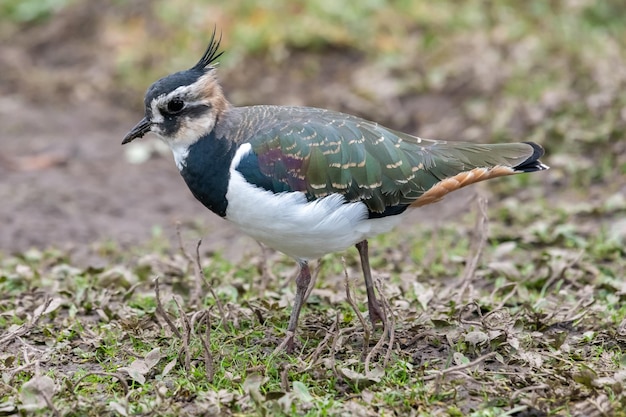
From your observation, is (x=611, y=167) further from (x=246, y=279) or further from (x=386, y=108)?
(x=246, y=279)

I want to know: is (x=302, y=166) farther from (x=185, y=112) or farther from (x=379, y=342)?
(x=379, y=342)

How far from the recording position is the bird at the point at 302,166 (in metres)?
4.96

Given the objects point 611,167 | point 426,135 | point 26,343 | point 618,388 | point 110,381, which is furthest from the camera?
point 426,135

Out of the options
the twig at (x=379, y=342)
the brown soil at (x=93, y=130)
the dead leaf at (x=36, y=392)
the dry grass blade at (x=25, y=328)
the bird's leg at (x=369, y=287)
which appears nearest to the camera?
the dead leaf at (x=36, y=392)

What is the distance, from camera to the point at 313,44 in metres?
10.8

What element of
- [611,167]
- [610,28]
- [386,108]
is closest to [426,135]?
[386,108]

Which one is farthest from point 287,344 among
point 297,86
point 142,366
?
point 297,86

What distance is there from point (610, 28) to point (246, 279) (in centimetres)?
617

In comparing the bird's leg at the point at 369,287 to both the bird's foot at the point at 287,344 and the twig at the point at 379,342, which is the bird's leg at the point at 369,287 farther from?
the bird's foot at the point at 287,344

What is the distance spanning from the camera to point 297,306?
16.9ft

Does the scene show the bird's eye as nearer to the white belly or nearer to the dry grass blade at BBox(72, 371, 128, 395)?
the white belly

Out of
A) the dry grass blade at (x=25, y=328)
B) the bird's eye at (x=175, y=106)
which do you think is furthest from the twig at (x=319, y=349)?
the dry grass blade at (x=25, y=328)

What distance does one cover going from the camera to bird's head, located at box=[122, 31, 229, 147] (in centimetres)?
520

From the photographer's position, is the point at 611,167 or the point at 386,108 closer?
the point at 611,167
